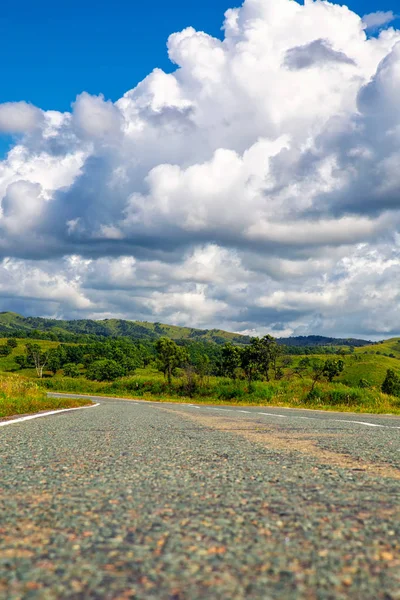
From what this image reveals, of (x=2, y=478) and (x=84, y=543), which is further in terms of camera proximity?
(x=2, y=478)

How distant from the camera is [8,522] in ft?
10.2

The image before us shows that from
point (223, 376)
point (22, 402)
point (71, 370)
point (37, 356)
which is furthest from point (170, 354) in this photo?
point (37, 356)

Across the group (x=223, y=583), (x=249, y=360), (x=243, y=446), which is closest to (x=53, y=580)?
(x=223, y=583)

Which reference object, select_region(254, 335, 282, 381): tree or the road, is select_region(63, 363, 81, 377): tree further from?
the road

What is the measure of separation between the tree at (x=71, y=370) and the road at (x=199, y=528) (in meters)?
146

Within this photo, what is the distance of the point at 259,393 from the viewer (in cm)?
4453

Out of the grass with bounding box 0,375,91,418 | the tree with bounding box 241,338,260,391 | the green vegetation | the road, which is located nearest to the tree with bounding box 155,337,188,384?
the green vegetation

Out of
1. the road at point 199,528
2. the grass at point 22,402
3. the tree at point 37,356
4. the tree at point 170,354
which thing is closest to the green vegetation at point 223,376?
the tree at point 170,354

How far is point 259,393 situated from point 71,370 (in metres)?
115

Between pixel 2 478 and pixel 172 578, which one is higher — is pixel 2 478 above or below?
below

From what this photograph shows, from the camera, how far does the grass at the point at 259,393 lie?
3428 centimetres

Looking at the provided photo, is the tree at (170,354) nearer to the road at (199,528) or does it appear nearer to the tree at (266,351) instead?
the tree at (266,351)

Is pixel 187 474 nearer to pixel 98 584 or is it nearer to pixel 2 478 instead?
pixel 2 478

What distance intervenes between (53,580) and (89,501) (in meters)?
1.56
